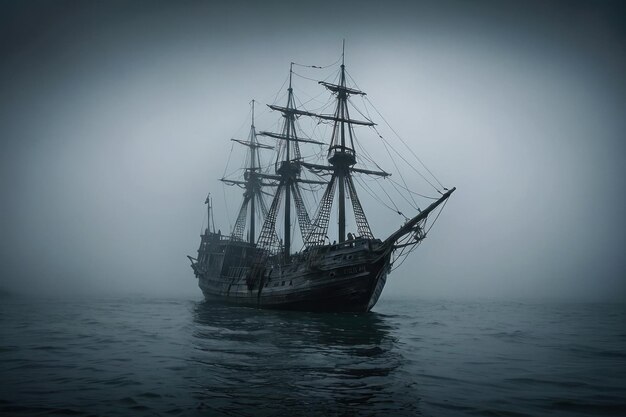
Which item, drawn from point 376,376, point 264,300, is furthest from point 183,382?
point 264,300

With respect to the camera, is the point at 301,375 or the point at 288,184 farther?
the point at 288,184

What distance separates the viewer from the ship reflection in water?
675cm

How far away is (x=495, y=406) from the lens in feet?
22.6

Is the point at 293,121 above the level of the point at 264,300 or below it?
above

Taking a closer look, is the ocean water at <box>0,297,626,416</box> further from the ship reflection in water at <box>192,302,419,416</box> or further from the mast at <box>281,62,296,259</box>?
the mast at <box>281,62,296,259</box>

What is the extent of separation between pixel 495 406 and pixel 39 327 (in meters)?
23.4

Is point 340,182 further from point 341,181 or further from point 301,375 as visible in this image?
point 301,375

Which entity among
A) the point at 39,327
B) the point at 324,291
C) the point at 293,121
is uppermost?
the point at 293,121

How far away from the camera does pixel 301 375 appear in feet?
29.9

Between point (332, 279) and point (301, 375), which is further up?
point (332, 279)

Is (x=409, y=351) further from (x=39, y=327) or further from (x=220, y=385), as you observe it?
(x=39, y=327)

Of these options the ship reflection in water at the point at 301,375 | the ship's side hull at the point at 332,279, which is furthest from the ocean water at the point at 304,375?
the ship's side hull at the point at 332,279

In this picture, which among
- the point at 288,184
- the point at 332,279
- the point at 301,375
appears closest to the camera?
the point at 301,375

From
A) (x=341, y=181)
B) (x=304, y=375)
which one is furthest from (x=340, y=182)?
(x=304, y=375)
